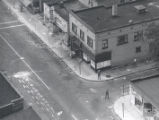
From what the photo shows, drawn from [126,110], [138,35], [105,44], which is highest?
[138,35]

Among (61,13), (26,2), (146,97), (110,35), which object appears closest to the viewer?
(146,97)

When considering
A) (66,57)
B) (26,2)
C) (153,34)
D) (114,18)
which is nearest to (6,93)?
(66,57)

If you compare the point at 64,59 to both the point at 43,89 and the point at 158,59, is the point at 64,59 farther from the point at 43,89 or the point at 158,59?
the point at 158,59

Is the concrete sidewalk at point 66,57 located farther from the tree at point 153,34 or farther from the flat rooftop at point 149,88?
the flat rooftop at point 149,88

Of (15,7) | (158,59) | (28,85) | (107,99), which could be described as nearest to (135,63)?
(158,59)

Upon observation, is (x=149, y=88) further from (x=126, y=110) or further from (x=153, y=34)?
(x=153, y=34)

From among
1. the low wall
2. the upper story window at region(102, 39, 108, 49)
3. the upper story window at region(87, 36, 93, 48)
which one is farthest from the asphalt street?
the low wall

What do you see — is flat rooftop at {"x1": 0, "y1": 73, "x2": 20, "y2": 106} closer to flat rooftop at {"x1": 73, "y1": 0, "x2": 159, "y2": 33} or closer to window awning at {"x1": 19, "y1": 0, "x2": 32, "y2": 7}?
flat rooftop at {"x1": 73, "y1": 0, "x2": 159, "y2": 33}

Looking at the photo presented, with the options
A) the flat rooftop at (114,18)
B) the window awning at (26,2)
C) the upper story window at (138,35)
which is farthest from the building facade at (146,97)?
the window awning at (26,2)
